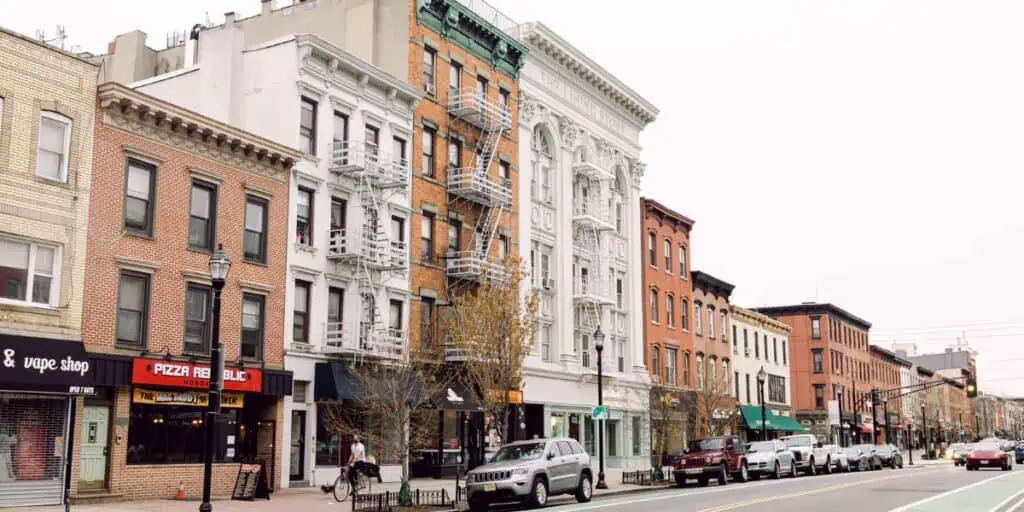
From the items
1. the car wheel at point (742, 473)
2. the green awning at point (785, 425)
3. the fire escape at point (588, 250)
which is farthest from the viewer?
the green awning at point (785, 425)

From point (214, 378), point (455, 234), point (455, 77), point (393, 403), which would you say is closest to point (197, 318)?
point (393, 403)

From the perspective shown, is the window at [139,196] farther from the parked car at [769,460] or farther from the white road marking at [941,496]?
the parked car at [769,460]

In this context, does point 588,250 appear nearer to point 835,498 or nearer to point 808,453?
point 808,453

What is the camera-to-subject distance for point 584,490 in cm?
2698

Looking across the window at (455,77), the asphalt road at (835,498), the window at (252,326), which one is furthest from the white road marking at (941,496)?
the window at (455,77)

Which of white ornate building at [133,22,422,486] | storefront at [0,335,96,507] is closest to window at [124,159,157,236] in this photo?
storefront at [0,335,96,507]

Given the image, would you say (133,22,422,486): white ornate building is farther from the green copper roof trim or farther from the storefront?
the storefront

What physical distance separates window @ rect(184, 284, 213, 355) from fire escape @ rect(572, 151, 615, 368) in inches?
909

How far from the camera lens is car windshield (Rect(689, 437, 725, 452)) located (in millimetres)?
36719

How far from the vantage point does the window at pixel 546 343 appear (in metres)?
46.8

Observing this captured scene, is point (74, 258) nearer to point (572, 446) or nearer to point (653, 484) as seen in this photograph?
point (572, 446)

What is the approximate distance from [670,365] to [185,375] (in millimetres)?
36712

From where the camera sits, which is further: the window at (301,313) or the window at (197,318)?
the window at (301,313)

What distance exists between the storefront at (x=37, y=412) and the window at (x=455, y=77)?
69.6ft
